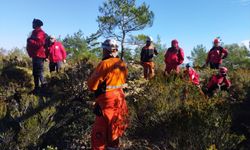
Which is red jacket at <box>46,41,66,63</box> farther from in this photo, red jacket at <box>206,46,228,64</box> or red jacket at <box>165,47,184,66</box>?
red jacket at <box>206,46,228,64</box>

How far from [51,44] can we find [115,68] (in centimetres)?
520

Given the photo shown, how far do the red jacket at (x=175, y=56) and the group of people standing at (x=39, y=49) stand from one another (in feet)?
10.1

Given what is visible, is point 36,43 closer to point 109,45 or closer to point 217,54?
point 109,45

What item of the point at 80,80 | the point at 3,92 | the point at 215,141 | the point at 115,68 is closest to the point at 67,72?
the point at 80,80

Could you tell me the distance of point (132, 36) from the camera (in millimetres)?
34312

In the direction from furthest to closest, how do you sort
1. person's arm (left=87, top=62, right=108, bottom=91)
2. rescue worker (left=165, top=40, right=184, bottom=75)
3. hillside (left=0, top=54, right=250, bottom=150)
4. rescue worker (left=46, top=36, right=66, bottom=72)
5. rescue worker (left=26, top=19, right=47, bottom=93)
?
1. rescue worker (left=165, top=40, right=184, bottom=75)
2. rescue worker (left=46, top=36, right=66, bottom=72)
3. rescue worker (left=26, top=19, right=47, bottom=93)
4. hillside (left=0, top=54, right=250, bottom=150)
5. person's arm (left=87, top=62, right=108, bottom=91)

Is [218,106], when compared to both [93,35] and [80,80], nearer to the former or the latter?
[80,80]

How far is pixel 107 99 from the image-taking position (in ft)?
20.5

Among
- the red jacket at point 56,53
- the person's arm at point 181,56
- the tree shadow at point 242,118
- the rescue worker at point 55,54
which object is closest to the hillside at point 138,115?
the tree shadow at point 242,118

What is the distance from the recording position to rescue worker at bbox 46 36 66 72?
11.1 meters

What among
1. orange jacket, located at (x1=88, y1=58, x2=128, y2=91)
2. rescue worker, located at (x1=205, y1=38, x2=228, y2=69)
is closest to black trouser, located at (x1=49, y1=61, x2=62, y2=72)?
rescue worker, located at (x1=205, y1=38, x2=228, y2=69)

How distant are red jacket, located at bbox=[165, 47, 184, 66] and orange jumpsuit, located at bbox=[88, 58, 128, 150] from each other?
17.0 ft

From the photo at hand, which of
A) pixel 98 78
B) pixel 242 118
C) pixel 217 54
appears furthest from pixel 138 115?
pixel 217 54

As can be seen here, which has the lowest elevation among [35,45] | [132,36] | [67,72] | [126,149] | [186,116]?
[126,149]
